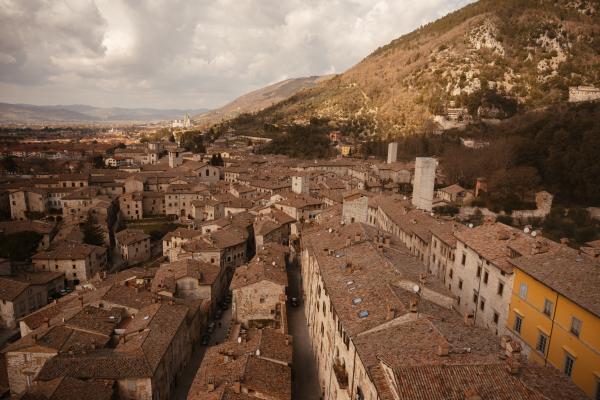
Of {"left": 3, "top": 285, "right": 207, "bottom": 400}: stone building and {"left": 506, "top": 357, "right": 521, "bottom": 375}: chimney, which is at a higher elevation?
{"left": 506, "top": 357, "right": 521, "bottom": 375}: chimney

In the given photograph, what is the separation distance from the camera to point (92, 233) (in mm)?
62281

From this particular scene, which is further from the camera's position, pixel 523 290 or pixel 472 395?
pixel 523 290

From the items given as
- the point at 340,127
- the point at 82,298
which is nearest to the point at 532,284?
the point at 82,298

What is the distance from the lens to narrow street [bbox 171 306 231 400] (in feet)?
96.5

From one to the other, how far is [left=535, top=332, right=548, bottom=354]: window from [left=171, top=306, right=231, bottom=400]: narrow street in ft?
74.4

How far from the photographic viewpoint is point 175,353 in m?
29.9

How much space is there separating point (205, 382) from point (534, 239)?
2320 cm

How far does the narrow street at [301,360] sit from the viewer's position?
89.5 feet

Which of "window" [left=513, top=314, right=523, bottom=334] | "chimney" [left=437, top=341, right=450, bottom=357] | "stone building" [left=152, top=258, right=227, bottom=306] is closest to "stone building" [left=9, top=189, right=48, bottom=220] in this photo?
"stone building" [left=152, top=258, right=227, bottom=306]

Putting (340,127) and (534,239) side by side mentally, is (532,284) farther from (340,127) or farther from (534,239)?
(340,127)

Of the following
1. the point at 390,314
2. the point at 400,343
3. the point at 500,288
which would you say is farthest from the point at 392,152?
the point at 400,343

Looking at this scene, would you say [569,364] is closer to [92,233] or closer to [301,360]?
[301,360]

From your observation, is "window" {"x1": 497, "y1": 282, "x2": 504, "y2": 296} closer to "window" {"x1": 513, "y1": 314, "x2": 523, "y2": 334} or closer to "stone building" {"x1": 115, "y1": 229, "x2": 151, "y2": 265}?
"window" {"x1": 513, "y1": 314, "x2": 523, "y2": 334}

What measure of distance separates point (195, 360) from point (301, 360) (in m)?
8.78
